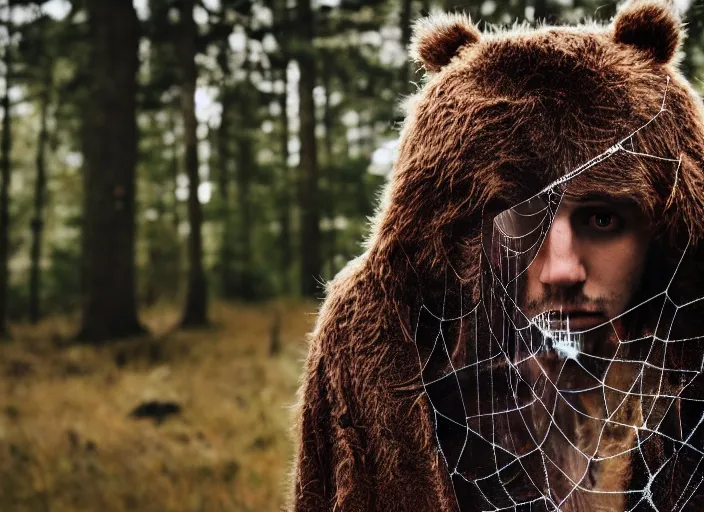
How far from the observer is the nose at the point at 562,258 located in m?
1.28

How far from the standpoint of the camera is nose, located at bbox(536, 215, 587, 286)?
1.28m

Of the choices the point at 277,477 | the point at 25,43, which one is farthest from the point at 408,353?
the point at 25,43

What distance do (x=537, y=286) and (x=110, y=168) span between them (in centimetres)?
861

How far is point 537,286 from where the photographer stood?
1.34m

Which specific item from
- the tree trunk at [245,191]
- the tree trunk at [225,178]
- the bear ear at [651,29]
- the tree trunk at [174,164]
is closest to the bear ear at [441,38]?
the bear ear at [651,29]

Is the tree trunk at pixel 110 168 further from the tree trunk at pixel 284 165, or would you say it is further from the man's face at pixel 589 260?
the man's face at pixel 589 260

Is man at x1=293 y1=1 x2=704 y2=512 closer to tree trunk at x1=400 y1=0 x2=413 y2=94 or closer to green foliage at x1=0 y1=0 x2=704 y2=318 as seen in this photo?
green foliage at x1=0 y1=0 x2=704 y2=318

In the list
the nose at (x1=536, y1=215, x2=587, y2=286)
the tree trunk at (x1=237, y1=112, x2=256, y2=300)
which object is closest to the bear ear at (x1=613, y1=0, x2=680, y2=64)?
the nose at (x1=536, y1=215, x2=587, y2=286)

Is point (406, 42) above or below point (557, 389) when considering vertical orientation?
above

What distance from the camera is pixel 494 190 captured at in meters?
1.35

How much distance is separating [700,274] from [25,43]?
10826 mm

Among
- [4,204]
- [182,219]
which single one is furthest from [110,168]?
[182,219]

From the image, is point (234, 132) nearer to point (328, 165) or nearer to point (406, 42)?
point (328, 165)

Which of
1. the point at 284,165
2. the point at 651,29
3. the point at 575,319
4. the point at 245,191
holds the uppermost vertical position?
the point at 284,165
